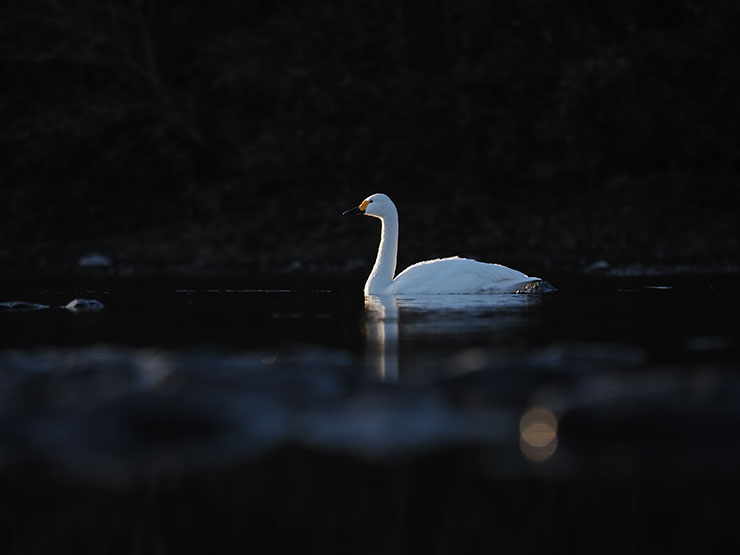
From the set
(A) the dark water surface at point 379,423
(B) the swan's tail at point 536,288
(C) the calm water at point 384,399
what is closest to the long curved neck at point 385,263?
(B) the swan's tail at point 536,288

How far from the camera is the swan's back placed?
10844 mm

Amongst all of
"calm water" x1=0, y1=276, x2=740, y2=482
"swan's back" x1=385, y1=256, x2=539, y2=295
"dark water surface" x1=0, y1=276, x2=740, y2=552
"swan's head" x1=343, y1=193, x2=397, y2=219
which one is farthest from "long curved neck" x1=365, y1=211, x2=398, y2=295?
"dark water surface" x1=0, y1=276, x2=740, y2=552

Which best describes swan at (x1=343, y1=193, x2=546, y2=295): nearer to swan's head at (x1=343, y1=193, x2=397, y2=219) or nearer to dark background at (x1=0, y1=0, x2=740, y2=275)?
swan's head at (x1=343, y1=193, x2=397, y2=219)

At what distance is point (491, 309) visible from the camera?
969 cm

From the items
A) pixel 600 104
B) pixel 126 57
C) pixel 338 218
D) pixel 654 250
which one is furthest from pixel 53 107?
pixel 654 250

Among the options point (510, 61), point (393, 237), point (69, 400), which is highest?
point (510, 61)

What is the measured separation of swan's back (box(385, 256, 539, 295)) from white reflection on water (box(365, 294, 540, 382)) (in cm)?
8

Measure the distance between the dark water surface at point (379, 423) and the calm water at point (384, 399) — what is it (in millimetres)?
10

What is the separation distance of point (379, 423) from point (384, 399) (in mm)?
195

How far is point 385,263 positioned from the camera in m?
11.8

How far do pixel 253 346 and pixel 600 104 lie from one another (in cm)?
1278

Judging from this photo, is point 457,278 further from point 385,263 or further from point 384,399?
point 384,399

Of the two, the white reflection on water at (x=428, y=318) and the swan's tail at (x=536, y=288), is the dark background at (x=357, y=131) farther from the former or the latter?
the white reflection on water at (x=428, y=318)

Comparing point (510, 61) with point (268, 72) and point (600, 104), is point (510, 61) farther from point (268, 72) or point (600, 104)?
point (268, 72)
